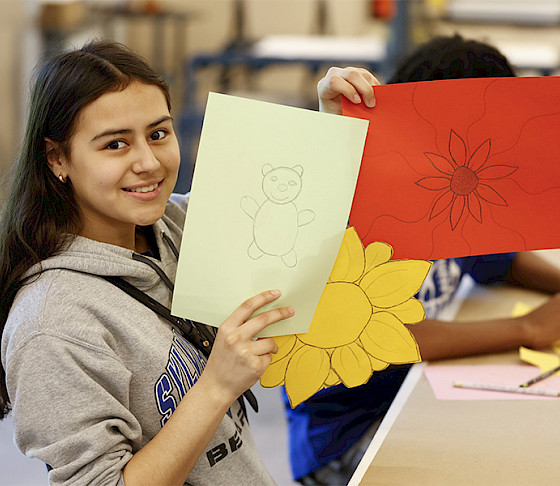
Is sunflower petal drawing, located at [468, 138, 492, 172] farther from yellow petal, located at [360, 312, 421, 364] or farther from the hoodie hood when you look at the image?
the hoodie hood

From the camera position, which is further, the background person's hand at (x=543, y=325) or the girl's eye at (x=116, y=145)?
the background person's hand at (x=543, y=325)

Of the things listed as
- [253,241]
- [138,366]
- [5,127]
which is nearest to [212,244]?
[253,241]

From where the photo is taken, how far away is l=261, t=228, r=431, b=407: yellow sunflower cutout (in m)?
0.95

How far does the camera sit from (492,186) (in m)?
1.04

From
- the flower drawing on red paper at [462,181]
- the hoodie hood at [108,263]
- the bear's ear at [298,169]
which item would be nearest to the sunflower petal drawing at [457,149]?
the flower drawing on red paper at [462,181]

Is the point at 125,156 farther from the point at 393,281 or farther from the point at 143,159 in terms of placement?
the point at 393,281

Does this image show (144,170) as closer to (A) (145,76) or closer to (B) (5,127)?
(A) (145,76)

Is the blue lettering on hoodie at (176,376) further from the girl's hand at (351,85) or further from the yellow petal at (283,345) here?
the girl's hand at (351,85)

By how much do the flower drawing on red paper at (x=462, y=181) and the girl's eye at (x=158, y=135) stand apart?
1.22 ft

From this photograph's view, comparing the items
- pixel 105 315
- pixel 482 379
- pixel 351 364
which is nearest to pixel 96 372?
pixel 105 315

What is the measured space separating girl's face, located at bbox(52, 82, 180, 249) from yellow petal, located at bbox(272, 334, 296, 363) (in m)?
0.24

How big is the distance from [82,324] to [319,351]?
32cm

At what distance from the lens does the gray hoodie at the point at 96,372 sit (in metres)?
0.82

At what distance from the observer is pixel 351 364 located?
0.97m
